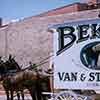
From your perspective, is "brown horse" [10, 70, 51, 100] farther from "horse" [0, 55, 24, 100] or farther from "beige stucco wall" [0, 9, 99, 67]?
"beige stucco wall" [0, 9, 99, 67]

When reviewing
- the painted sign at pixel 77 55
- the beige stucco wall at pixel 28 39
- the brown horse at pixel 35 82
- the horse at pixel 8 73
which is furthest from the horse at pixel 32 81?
the beige stucco wall at pixel 28 39

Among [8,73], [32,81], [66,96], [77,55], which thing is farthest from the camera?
[8,73]

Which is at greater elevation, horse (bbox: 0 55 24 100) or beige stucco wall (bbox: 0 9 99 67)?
beige stucco wall (bbox: 0 9 99 67)

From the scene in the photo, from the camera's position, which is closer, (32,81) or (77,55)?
(77,55)

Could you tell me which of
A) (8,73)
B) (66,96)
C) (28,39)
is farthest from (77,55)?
(28,39)

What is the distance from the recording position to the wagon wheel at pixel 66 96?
802 centimetres

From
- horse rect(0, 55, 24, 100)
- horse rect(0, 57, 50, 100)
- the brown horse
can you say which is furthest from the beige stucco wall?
the brown horse

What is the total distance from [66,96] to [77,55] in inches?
33.6

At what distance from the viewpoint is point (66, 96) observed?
8125 mm

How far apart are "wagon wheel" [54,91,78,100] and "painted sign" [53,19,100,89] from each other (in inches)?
4.6

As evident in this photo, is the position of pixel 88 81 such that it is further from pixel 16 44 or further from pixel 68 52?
pixel 16 44

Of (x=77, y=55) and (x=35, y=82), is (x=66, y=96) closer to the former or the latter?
(x=77, y=55)

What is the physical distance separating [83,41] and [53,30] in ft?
2.21

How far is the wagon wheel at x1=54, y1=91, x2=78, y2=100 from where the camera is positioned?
8.02 m
